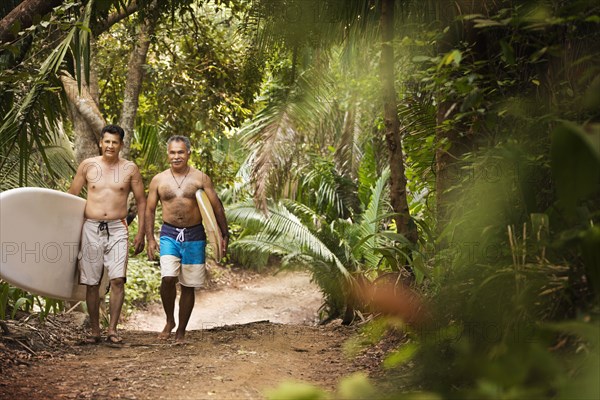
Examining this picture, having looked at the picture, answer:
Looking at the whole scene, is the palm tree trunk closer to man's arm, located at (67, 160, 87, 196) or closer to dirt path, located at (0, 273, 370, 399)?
man's arm, located at (67, 160, 87, 196)

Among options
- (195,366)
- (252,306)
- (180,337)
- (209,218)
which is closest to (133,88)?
(209,218)

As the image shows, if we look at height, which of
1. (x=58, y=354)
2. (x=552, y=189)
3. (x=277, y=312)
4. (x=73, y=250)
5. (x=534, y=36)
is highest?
(x=534, y=36)

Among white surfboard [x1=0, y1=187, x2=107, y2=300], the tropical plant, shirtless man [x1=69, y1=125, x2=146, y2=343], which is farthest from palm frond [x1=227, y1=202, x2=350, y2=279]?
white surfboard [x1=0, y1=187, x2=107, y2=300]

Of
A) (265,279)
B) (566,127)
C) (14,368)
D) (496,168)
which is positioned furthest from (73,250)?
(265,279)

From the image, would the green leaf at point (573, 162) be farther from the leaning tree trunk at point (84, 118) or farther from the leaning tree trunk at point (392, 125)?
the leaning tree trunk at point (84, 118)

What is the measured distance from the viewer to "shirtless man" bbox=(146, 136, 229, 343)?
6.57 metres

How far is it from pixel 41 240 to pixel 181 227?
3.65 feet

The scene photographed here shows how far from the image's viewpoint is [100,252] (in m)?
6.41

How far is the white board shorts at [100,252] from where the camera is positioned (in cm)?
639

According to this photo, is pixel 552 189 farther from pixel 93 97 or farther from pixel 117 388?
pixel 93 97

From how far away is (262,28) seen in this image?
7.94m

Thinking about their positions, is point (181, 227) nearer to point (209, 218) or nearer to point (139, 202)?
point (209, 218)

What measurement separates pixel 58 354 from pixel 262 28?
3.78 meters

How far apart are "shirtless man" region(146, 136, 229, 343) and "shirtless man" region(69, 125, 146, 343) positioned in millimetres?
268
